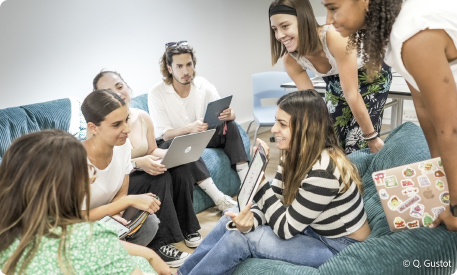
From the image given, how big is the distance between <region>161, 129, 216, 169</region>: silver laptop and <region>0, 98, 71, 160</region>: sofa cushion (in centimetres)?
77

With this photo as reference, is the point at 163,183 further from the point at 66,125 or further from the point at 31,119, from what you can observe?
the point at 31,119

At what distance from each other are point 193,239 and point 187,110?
92 centimetres

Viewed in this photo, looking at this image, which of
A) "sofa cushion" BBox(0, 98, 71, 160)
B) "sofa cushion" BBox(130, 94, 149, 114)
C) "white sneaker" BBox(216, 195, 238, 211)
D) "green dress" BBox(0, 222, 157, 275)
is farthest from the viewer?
"sofa cushion" BBox(130, 94, 149, 114)

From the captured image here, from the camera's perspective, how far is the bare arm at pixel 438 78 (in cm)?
121

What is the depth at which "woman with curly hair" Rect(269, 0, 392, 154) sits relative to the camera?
2051 mm

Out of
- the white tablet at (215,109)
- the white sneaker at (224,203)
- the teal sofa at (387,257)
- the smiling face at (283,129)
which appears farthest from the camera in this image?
the white sneaker at (224,203)

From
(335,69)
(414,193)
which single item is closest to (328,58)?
(335,69)

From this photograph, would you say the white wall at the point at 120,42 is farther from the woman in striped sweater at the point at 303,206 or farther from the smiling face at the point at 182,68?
the woman in striped sweater at the point at 303,206

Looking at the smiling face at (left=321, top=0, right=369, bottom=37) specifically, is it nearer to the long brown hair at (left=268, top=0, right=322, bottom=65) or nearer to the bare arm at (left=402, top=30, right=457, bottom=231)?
the bare arm at (left=402, top=30, right=457, bottom=231)

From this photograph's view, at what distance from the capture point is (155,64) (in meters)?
4.02

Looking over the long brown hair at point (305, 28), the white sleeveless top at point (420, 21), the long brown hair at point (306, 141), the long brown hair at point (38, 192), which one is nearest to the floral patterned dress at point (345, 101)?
the long brown hair at point (305, 28)

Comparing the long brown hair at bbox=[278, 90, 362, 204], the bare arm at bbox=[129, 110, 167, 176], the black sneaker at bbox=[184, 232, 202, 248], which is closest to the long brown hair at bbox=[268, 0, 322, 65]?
the long brown hair at bbox=[278, 90, 362, 204]

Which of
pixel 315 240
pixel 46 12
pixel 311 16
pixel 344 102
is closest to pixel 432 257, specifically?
pixel 315 240

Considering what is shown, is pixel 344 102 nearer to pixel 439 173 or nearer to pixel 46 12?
pixel 439 173
